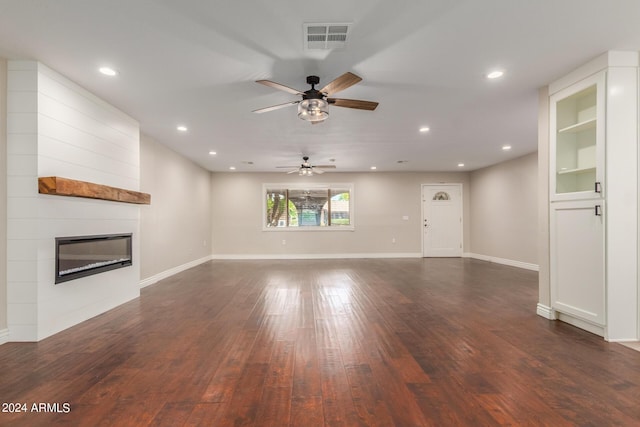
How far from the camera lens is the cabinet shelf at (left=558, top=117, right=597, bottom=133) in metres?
2.90

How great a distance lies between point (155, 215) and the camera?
5371 millimetres

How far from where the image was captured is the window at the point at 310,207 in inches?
352

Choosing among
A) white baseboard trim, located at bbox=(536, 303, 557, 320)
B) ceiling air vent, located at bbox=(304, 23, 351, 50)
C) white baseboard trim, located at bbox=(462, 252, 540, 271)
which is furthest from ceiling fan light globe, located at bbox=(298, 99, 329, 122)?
white baseboard trim, located at bbox=(462, 252, 540, 271)

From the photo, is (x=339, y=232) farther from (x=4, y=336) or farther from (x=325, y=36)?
(x=4, y=336)

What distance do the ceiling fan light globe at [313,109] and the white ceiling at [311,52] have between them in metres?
0.31

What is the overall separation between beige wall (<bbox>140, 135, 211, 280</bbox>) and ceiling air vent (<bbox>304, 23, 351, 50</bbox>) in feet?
12.5

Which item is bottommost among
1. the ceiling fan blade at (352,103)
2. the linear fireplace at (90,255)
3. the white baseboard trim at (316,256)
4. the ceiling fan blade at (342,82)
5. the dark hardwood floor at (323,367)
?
the white baseboard trim at (316,256)

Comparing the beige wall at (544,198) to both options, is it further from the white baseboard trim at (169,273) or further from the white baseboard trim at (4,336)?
the white baseboard trim at (169,273)

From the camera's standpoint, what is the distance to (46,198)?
2900 mm

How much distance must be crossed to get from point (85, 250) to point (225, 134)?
2.62 m

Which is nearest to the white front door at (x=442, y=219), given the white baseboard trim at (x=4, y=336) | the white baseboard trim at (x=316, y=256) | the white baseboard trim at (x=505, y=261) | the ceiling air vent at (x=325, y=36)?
the white baseboard trim at (x=505, y=261)

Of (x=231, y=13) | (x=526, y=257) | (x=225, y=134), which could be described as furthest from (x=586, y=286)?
(x=225, y=134)

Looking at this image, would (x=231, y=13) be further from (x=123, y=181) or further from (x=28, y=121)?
(x=123, y=181)

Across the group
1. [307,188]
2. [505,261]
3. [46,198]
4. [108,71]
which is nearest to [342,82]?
[108,71]
